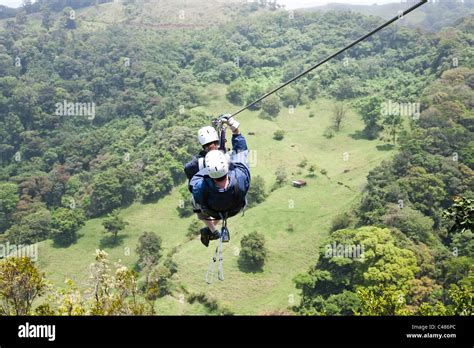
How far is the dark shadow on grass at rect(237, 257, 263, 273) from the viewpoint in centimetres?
3994

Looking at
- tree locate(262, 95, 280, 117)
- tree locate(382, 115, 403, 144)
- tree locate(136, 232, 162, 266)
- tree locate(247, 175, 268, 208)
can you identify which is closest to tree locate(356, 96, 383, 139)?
tree locate(382, 115, 403, 144)

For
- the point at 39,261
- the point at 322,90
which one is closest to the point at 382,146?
the point at 322,90

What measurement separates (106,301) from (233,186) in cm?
1059

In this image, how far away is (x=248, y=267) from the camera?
40500 millimetres

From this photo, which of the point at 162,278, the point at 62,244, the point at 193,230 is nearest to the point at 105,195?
the point at 62,244

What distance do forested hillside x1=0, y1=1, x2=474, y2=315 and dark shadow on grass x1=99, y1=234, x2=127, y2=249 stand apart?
0.62 ft

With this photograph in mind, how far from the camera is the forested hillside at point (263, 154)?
34875 mm

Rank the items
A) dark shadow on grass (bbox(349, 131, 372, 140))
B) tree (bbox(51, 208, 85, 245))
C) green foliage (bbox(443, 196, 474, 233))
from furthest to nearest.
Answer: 1. dark shadow on grass (bbox(349, 131, 372, 140))
2. tree (bbox(51, 208, 85, 245))
3. green foliage (bbox(443, 196, 474, 233))

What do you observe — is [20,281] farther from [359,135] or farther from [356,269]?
[359,135]

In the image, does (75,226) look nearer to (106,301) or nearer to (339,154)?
(339,154)

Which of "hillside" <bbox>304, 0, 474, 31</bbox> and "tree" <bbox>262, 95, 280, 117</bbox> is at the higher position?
"hillside" <bbox>304, 0, 474, 31</bbox>

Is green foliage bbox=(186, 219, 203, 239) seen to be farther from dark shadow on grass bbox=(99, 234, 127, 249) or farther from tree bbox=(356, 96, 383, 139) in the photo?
tree bbox=(356, 96, 383, 139)

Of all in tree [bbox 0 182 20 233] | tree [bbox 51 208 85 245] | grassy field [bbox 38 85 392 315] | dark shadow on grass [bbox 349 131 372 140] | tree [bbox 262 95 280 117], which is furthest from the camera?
tree [bbox 262 95 280 117]

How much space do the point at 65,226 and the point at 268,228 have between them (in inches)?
879
